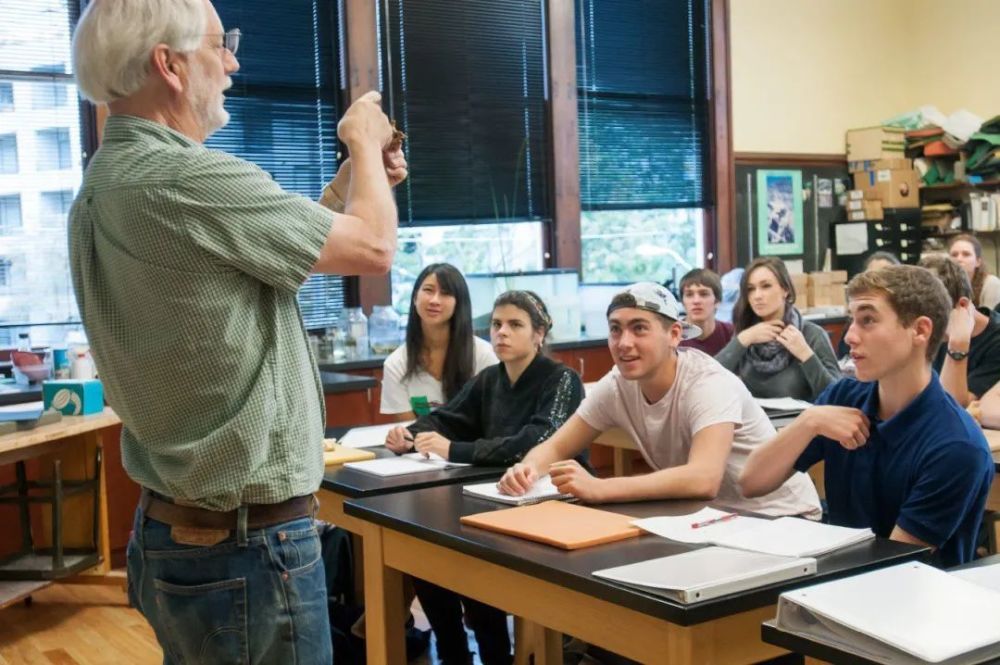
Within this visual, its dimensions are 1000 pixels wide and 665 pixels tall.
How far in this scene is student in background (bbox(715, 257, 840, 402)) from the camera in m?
4.62

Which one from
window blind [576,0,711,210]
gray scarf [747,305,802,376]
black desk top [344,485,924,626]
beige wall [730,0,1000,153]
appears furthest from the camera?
beige wall [730,0,1000,153]

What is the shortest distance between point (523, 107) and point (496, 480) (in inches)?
165

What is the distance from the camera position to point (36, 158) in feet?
17.6

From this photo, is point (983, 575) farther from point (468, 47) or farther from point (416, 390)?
point (468, 47)

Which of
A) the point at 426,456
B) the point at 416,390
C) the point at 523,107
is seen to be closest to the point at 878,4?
the point at 523,107

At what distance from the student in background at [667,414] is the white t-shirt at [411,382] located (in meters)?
1.07

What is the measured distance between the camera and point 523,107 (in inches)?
268

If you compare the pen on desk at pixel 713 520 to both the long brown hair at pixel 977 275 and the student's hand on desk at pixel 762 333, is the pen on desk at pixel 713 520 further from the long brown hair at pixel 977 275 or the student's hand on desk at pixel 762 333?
the long brown hair at pixel 977 275

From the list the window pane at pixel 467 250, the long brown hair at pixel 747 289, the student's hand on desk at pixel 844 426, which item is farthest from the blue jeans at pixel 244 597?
the window pane at pixel 467 250

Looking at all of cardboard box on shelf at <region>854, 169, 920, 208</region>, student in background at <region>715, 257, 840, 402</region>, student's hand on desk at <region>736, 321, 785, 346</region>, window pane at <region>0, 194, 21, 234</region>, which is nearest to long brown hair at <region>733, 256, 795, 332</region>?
student in background at <region>715, 257, 840, 402</region>

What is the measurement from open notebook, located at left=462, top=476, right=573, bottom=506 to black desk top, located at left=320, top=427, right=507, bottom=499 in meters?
0.19

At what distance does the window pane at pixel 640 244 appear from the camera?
7.21 meters

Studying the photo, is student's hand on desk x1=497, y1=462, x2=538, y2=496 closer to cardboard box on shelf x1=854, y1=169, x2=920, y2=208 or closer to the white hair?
the white hair

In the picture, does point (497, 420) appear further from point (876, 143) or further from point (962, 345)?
point (876, 143)
